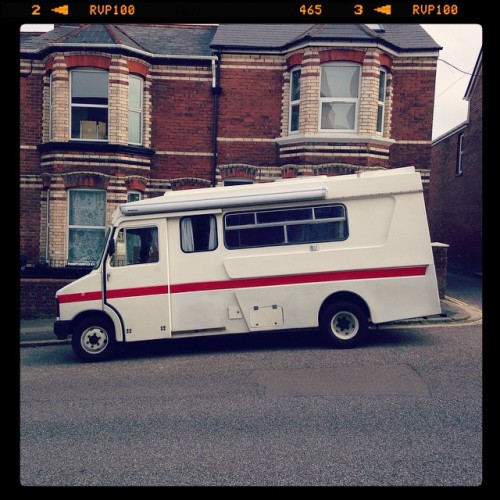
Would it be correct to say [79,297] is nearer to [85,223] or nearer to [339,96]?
[85,223]

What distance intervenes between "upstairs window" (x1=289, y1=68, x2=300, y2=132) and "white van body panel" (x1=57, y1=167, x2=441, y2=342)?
223 inches

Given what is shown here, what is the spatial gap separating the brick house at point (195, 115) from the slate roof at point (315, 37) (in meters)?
0.04

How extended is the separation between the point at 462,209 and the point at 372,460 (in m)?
16.2

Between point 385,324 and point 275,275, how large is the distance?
3036 mm

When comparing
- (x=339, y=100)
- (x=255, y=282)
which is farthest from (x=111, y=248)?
(x=339, y=100)

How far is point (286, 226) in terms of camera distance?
807cm

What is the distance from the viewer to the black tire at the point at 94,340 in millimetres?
7926

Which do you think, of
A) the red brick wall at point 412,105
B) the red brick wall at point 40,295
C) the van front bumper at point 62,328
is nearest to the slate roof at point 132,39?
the red brick wall at point 412,105

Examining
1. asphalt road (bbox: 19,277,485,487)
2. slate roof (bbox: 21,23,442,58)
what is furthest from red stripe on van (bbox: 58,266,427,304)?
slate roof (bbox: 21,23,442,58)

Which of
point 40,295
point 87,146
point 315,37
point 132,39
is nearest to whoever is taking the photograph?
point 40,295

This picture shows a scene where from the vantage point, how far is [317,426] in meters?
4.67

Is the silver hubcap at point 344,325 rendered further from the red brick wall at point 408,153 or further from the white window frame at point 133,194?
the white window frame at point 133,194

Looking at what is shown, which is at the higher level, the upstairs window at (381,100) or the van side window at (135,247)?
the upstairs window at (381,100)
